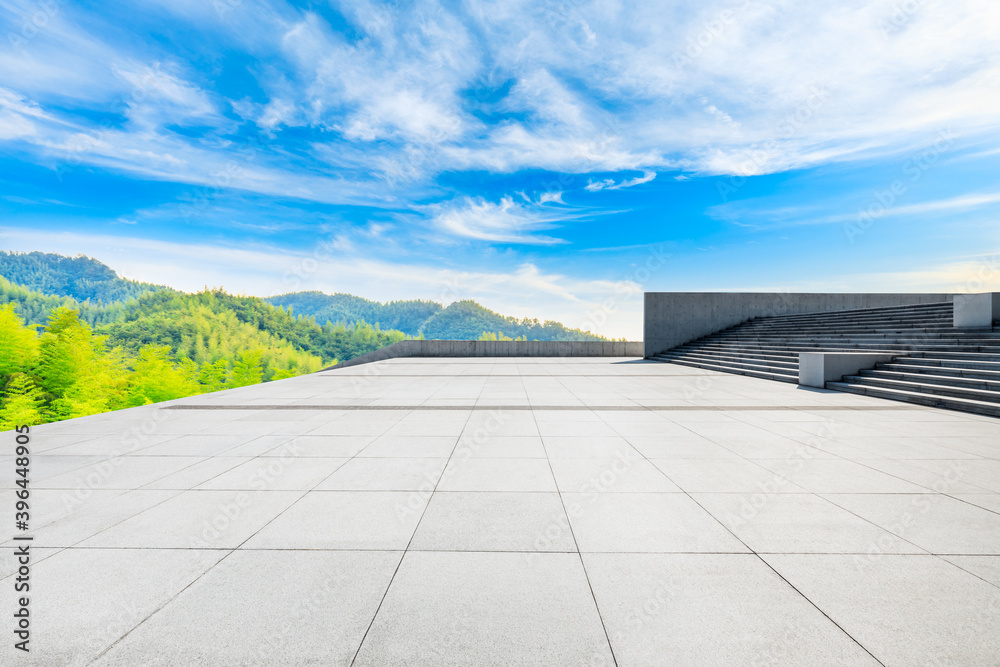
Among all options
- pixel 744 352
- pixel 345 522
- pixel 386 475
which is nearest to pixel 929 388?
pixel 744 352

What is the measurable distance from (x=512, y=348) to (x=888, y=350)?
71.1 feet

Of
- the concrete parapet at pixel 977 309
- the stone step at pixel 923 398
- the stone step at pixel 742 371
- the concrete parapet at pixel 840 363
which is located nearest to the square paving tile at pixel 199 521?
the stone step at pixel 923 398

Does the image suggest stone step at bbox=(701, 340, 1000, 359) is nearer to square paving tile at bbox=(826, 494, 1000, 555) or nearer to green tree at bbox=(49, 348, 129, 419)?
square paving tile at bbox=(826, 494, 1000, 555)

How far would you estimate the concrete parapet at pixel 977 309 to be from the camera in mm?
12266

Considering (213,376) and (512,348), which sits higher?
(512,348)

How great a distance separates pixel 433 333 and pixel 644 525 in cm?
15019

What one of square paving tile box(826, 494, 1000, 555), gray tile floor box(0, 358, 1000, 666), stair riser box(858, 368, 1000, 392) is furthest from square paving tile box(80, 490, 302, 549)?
stair riser box(858, 368, 1000, 392)

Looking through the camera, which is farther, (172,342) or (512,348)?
(172,342)

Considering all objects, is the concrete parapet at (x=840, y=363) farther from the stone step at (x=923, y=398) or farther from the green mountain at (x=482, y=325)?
the green mountain at (x=482, y=325)

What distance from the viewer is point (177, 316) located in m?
113

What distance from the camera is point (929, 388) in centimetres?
967

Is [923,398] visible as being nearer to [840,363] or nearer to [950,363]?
[950,363]

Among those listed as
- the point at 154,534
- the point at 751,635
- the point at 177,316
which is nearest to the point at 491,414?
the point at 154,534

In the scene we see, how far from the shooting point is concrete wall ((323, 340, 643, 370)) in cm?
3067
